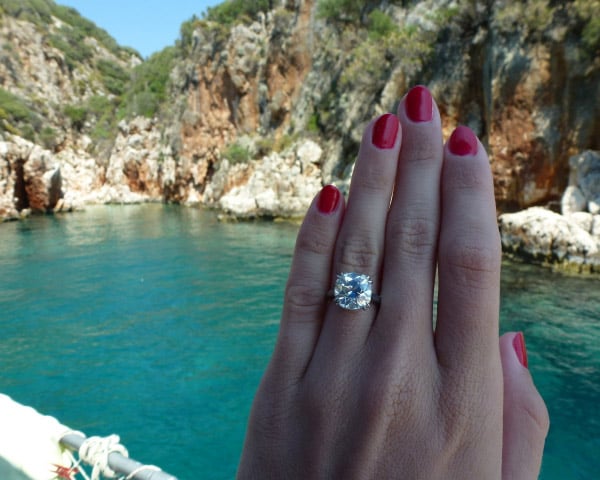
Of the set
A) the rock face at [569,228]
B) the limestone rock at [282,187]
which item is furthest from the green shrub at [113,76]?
the rock face at [569,228]

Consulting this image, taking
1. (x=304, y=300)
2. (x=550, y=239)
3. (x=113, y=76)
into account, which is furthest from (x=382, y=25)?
(x=113, y=76)

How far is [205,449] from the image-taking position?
4.09 metres

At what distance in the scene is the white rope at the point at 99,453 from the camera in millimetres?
1568

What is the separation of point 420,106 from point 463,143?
0.37 feet

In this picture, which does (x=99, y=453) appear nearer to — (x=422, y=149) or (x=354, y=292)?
(x=354, y=292)

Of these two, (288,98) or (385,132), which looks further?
(288,98)

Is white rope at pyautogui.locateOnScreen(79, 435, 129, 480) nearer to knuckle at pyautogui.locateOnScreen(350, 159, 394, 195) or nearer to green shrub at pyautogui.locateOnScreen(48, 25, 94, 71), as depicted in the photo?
knuckle at pyautogui.locateOnScreen(350, 159, 394, 195)

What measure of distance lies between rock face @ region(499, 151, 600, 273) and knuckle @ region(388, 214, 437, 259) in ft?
37.2

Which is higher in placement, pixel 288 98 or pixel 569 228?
pixel 288 98

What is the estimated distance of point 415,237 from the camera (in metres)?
0.80

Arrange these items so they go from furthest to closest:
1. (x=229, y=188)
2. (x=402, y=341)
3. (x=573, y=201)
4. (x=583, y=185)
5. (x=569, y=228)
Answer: (x=229, y=188), (x=573, y=201), (x=583, y=185), (x=569, y=228), (x=402, y=341)

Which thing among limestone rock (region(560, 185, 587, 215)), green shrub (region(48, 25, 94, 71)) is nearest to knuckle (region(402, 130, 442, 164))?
limestone rock (region(560, 185, 587, 215))

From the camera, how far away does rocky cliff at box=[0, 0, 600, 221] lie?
1244 cm

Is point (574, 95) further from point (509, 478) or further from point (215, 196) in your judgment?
point (215, 196)
